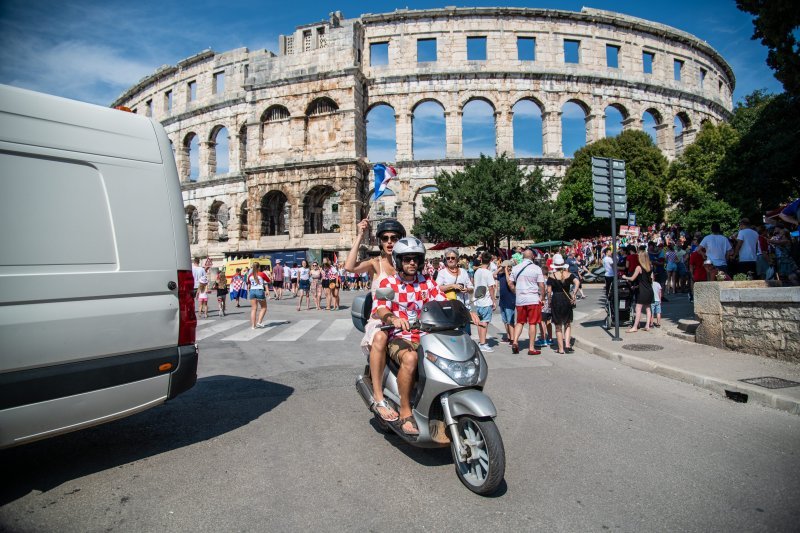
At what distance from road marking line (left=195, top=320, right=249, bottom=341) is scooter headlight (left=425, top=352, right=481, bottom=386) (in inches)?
308

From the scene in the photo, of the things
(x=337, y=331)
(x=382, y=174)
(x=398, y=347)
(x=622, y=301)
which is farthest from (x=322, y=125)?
(x=398, y=347)

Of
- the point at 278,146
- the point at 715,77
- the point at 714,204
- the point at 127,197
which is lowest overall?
the point at 127,197

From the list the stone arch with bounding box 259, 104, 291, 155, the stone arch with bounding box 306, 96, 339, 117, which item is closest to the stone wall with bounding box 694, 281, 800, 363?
the stone arch with bounding box 306, 96, 339, 117

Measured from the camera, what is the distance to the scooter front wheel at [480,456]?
2814 millimetres

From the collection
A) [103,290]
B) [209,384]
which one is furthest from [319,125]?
[103,290]

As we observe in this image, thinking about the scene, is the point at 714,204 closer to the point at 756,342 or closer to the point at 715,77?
the point at 715,77

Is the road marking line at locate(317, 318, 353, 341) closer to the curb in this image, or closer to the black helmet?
the curb

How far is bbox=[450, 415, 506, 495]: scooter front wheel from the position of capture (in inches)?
111

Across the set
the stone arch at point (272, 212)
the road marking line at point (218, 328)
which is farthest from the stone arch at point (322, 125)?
the road marking line at point (218, 328)

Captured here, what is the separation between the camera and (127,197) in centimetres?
342

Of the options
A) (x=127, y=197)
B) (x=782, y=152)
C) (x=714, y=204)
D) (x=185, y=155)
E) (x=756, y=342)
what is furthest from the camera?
(x=185, y=155)

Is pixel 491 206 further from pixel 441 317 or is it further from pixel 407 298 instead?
pixel 441 317

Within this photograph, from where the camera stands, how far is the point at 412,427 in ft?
11.0

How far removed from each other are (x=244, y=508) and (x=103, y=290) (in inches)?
70.5
